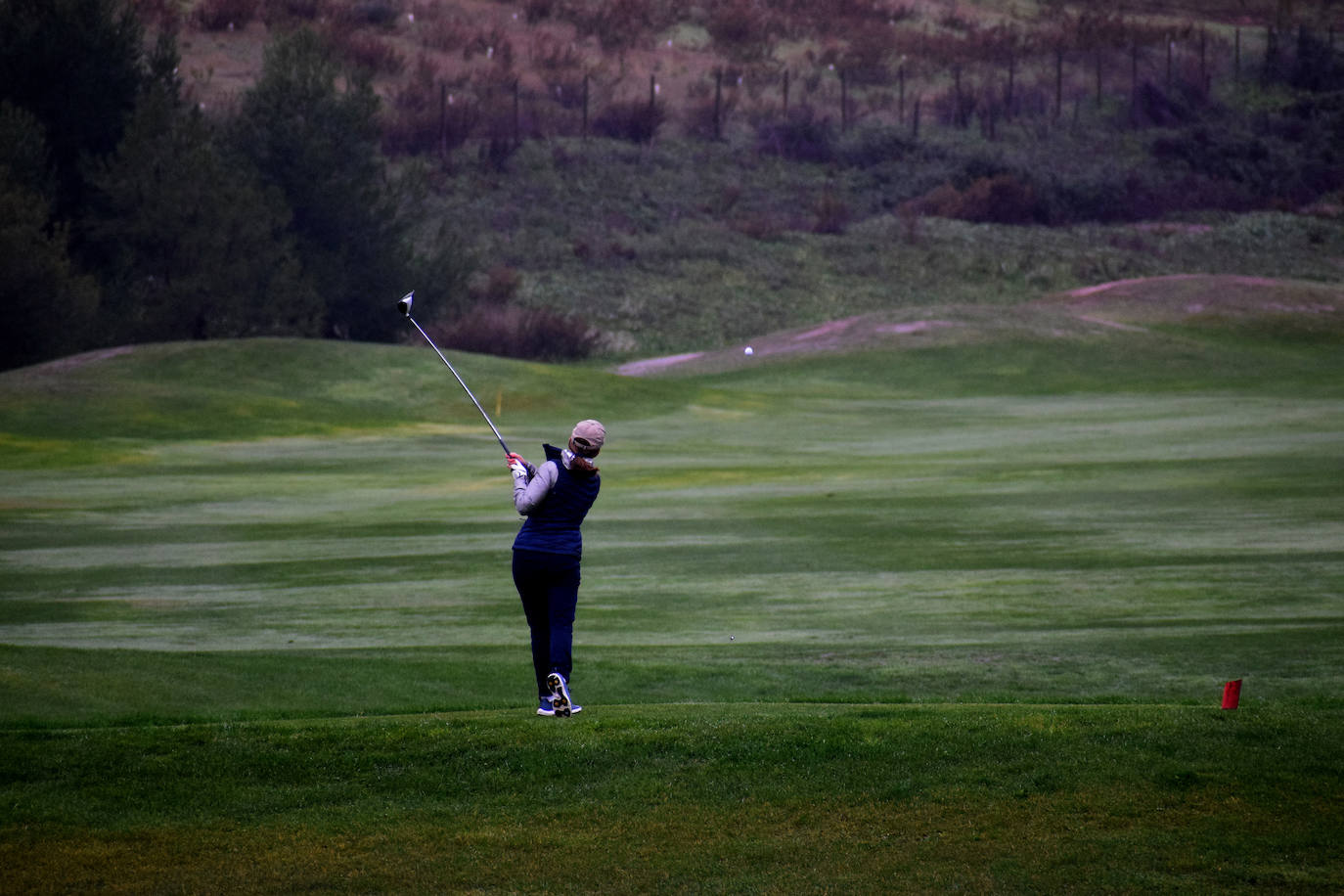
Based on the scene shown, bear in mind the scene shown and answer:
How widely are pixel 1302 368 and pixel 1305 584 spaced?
150 feet

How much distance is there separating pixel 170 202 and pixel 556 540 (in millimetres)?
49070

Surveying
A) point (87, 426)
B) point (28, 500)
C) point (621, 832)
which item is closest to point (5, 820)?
point (621, 832)

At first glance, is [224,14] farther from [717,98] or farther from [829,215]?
[829,215]

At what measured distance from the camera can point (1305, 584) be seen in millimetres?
17500

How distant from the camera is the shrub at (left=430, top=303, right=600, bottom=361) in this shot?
226 feet

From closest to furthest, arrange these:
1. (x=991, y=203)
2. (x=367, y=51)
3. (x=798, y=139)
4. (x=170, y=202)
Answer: (x=170, y=202)
(x=991, y=203)
(x=367, y=51)
(x=798, y=139)

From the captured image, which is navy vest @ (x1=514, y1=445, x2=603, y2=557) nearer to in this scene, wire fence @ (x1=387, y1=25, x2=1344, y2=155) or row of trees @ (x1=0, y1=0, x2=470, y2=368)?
row of trees @ (x1=0, y1=0, x2=470, y2=368)

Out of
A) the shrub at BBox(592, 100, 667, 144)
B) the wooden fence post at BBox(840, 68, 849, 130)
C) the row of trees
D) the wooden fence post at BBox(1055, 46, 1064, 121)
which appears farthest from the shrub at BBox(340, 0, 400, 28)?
the wooden fence post at BBox(1055, 46, 1064, 121)

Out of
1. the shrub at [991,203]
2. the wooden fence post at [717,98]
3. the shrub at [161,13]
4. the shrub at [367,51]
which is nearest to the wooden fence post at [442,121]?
the shrub at [367,51]

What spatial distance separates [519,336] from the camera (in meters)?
69.0

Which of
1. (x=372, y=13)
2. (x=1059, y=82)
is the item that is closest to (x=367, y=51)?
(x=372, y=13)

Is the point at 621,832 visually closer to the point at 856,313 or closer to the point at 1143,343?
the point at 1143,343

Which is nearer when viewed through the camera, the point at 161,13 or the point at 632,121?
the point at 161,13

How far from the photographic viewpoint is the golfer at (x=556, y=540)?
33.7 ft
